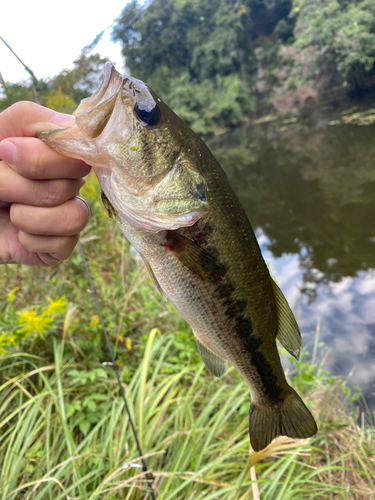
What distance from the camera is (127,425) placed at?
234 centimetres

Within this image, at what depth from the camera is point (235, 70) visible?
3859 centimetres

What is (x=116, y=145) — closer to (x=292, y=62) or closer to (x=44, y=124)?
(x=44, y=124)

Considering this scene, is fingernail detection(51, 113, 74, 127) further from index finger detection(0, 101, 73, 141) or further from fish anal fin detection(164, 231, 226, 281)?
fish anal fin detection(164, 231, 226, 281)

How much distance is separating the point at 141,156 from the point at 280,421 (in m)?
1.34

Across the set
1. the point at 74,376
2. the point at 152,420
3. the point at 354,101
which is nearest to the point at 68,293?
the point at 74,376

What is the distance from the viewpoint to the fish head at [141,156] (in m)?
1.04

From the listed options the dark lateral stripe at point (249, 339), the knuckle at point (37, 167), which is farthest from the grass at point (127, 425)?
the knuckle at point (37, 167)

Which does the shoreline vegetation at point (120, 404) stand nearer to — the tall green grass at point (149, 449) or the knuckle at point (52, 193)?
the tall green grass at point (149, 449)

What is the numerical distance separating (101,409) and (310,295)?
429 cm

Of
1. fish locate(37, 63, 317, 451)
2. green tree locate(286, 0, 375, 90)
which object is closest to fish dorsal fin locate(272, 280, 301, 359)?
fish locate(37, 63, 317, 451)

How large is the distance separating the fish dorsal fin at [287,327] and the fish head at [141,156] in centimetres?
59

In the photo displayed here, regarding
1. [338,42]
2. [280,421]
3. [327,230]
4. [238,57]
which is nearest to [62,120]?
[280,421]

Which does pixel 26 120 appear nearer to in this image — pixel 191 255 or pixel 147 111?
pixel 147 111

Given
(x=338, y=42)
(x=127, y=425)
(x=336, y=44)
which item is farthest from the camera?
(x=336, y=44)
